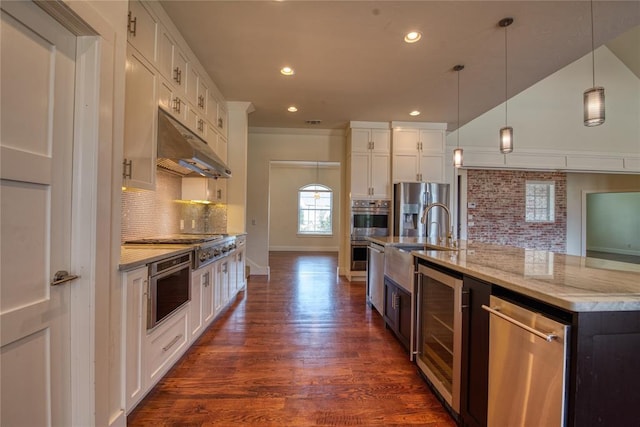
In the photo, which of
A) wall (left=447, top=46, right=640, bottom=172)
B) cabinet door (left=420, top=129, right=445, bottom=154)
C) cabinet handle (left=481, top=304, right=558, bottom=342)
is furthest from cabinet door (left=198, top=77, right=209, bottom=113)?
wall (left=447, top=46, right=640, bottom=172)

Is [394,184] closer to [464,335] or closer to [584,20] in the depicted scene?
[584,20]

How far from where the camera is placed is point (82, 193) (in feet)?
4.27

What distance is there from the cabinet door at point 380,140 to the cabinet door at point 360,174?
21 centimetres

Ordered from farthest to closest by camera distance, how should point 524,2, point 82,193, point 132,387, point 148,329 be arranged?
point 524,2 < point 148,329 < point 132,387 < point 82,193

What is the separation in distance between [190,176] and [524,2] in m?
3.54

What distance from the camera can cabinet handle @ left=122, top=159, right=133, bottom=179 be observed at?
184 cm

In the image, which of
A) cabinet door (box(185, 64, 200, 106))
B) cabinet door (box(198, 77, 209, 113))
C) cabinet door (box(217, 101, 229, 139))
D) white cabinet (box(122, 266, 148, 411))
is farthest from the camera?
cabinet door (box(217, 101, 229, 139))

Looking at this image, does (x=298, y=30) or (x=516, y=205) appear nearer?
(x=298, y=30)

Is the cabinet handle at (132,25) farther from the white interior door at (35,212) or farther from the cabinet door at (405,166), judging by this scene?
the cabinet door at (405,166)

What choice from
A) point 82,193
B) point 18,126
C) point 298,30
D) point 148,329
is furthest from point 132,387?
point 298,30

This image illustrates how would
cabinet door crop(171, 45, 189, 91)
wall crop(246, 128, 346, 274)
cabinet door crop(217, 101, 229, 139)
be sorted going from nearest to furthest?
1. cabinet door crop(171, 45, 189, 91)
2. cabinet door crop(217, 101, 229, 139)
3. wall crop(246, 128, 346, 274)

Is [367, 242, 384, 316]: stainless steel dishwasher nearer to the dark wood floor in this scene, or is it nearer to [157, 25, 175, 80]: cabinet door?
the dark wood floor

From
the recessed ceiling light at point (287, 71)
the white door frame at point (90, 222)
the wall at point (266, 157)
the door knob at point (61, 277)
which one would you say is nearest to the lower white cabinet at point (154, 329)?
the white door frame at point (90, 222)

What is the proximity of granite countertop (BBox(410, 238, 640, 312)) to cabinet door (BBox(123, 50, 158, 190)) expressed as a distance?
2066 millimetres
